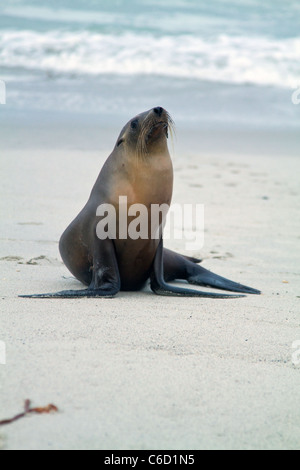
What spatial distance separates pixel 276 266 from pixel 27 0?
20736 millimetres

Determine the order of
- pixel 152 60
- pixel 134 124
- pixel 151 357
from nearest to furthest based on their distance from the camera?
pixel 151 357 → pixel 134 124 → pixel 152 60

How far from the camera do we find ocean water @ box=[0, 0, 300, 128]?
41.5ft

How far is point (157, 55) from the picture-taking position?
16.5m

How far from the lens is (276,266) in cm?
493

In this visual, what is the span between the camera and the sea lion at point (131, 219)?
3.76 m

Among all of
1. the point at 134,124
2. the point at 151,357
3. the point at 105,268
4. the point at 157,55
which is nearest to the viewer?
the point at 151,357

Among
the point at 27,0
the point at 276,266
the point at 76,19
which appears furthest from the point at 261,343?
the point at 27,0

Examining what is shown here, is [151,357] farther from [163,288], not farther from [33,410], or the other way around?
[163,288]

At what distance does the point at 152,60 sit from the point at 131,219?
42.7 ft

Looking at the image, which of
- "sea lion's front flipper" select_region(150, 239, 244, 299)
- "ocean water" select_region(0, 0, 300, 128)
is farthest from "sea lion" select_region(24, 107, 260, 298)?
"ocean water" select_region(0, 0, 300, 128)

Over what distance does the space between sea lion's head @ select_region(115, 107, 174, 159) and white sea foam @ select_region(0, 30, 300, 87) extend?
1147 centimetres

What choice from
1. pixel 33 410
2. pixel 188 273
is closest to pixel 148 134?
pixel 188 273

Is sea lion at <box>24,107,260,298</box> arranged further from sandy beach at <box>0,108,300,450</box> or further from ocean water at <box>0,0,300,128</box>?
ocean water at <box>0,0,300,128</box>
